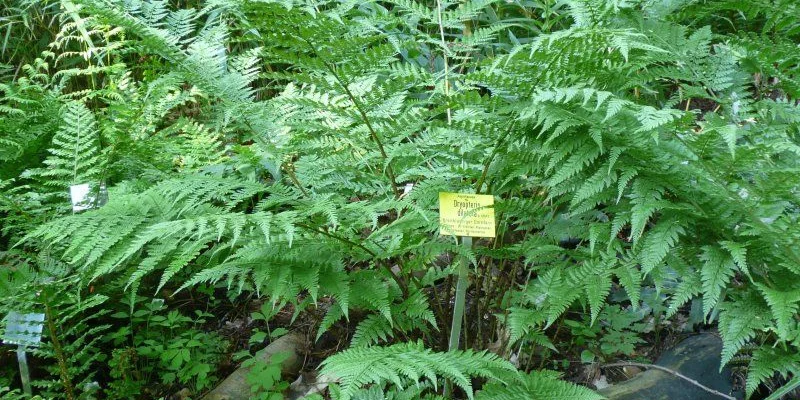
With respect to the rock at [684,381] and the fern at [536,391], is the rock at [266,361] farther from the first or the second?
the rock at [684,381]

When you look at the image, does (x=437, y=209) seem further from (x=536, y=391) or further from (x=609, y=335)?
(x=609, y=335)

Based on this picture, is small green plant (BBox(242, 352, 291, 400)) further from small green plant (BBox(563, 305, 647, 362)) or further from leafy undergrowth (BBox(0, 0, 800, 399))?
small green plant (BBox(563, 305, 647, 362))

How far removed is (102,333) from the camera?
2541 mm

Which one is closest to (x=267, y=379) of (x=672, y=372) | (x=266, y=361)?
(x=266, y=361)

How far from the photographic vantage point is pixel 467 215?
1.65 metres

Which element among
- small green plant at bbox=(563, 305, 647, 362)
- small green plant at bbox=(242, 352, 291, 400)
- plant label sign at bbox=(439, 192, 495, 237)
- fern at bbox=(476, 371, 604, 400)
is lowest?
small green plant at bbox=(242, 352, 291, 400)

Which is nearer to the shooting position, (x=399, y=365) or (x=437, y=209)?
(x=399, y=365)

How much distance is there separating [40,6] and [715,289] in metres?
4.34

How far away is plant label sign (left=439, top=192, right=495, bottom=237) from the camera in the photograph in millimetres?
1653

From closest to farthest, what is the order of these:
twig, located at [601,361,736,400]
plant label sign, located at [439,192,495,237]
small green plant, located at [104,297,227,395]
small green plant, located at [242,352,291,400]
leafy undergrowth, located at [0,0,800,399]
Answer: leafy undergrowth, located at [0,0,800,399], plant label sign, located at [439,192,495,237], twig, located at [601,361,736,400], small green plant, located at [242,352,291,400], small green plant, located at [104,297,227,395]

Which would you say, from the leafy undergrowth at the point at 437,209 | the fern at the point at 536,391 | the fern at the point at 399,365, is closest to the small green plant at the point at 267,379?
the leafy undergrowth at the point at 437,209

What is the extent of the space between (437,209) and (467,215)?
0.26 m

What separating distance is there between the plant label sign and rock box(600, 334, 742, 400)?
715 mm

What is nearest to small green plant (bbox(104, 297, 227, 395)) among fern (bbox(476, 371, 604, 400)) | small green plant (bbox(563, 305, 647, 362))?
fern (bbox(476, 371, 604, 400))
